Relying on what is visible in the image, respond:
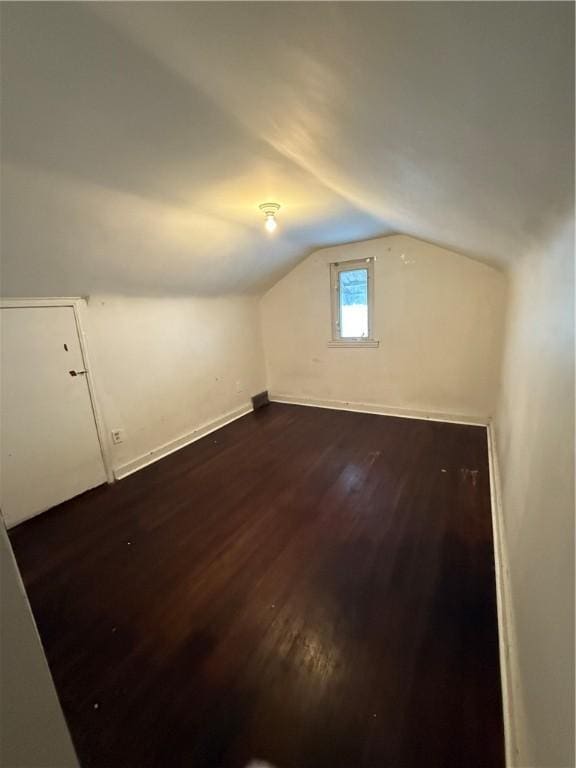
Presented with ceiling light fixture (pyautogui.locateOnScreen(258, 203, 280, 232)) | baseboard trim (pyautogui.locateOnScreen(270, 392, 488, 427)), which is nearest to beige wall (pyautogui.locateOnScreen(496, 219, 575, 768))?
ceiling light fixture (pyautogui.locateOnScreen(258, 203, 280, 232))

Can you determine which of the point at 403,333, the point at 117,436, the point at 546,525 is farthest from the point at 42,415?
the point at 403,333

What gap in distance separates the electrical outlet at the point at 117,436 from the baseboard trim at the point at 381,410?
231cm

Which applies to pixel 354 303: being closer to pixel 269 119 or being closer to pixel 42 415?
pixel 269 119

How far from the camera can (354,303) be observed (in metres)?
4.02

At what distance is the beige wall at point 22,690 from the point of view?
506mm

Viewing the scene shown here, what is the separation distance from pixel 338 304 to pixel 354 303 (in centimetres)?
21

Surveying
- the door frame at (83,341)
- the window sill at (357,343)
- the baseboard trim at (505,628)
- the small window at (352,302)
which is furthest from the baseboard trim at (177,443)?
the baseboard trim at (505,628)

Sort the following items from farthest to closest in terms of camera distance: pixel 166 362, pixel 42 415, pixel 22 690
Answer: pixel 166 362, pixel 42 415, pixel 22 690

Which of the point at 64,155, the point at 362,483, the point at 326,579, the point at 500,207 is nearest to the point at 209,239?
the point at 64,155

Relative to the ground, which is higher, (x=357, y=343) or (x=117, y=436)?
(x=357, y=343)

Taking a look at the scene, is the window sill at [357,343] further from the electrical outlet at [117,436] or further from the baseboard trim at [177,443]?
the electrical outlet at [117,436]

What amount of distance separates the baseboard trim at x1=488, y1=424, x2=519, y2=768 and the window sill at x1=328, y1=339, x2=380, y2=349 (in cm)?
211

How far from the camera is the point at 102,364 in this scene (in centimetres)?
276

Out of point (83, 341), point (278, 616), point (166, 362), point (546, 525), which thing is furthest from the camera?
A: point (166, 362)
